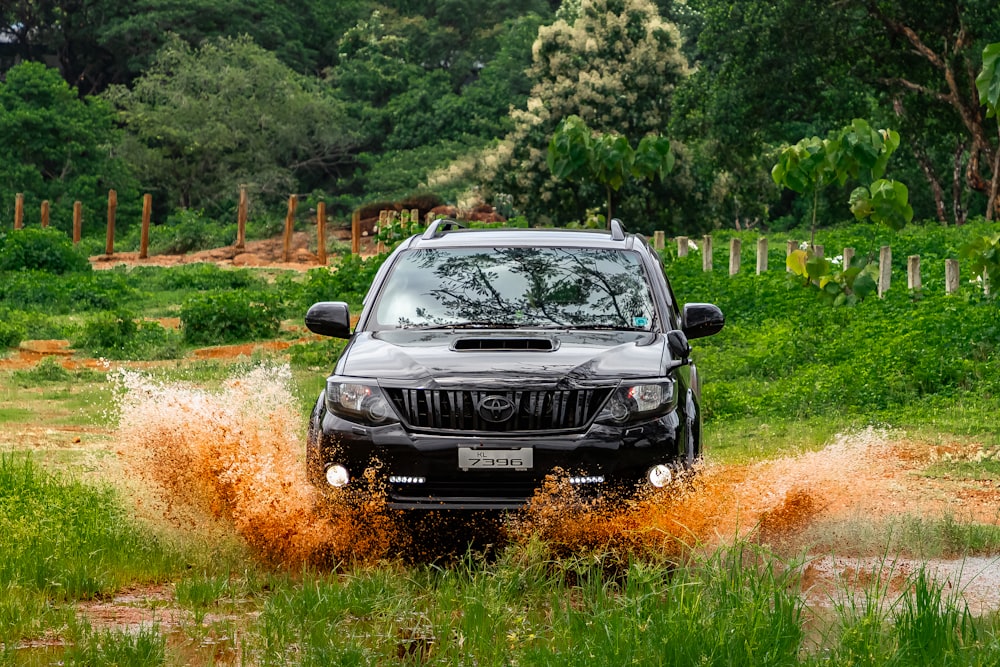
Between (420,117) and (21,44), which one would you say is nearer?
(420,117)

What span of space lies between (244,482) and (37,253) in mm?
26724

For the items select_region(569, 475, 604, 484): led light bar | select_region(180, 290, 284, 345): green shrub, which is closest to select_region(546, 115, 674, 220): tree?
select_region(180, 290, 284, 345): green shrub

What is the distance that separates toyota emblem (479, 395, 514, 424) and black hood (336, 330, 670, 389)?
0.07 metres

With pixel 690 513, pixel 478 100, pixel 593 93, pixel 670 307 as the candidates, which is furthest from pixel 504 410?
pixel 478 100

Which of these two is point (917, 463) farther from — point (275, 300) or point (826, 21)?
point (826, 21)

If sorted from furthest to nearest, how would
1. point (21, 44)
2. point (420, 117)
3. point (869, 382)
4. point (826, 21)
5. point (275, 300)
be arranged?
point (21, 44) < point (420, 117) < point (826, 21) < point (275, 300) < point (869, 382)

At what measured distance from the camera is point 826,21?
106 feet

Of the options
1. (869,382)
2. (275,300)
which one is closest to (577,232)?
(869,382)

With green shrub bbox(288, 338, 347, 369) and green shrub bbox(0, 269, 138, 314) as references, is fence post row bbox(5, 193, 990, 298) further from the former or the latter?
green shrub bbox(288, 338, 347, 369)

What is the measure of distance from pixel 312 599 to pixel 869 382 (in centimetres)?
946

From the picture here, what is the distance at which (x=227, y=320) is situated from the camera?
21.0m

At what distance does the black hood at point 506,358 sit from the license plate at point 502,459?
1.01 ft

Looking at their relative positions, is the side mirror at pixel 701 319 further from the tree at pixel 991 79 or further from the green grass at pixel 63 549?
the green grass at pixel 63 549

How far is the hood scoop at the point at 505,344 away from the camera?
6.98m
